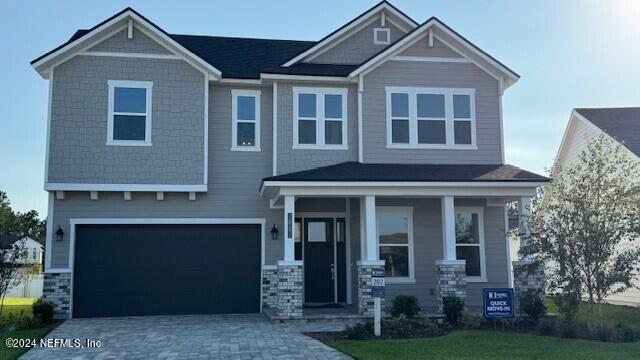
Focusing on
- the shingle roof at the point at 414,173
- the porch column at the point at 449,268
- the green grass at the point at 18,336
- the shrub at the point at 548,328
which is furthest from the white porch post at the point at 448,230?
the green grass at the point at 18,336

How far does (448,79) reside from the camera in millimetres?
15930

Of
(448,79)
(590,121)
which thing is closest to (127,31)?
(448,79)

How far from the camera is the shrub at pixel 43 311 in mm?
13484

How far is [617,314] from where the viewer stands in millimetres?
15227

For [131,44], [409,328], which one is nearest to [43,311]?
[131,44]

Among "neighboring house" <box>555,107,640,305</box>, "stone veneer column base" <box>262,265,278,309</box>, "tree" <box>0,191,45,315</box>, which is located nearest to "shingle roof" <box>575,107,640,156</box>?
"neighboring house" <box>555,107,640,305</box>

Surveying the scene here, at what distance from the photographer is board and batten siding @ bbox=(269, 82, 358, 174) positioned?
602 inches

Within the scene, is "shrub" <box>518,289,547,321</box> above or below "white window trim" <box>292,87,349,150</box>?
below

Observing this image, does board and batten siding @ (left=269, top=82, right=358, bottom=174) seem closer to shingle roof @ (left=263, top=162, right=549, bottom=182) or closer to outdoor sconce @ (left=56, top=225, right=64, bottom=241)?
shingle roof @ (left=263, top=162, right=549, bottom=182)

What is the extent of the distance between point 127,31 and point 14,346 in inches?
328

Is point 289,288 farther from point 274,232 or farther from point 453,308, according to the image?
point 453,308

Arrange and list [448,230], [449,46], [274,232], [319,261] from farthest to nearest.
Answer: [319,261]
[449,46]
[274,232]
[448,230]

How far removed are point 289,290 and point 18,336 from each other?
5525mm

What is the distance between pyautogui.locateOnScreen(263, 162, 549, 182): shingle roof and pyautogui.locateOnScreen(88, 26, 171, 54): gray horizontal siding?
487 centimetres
